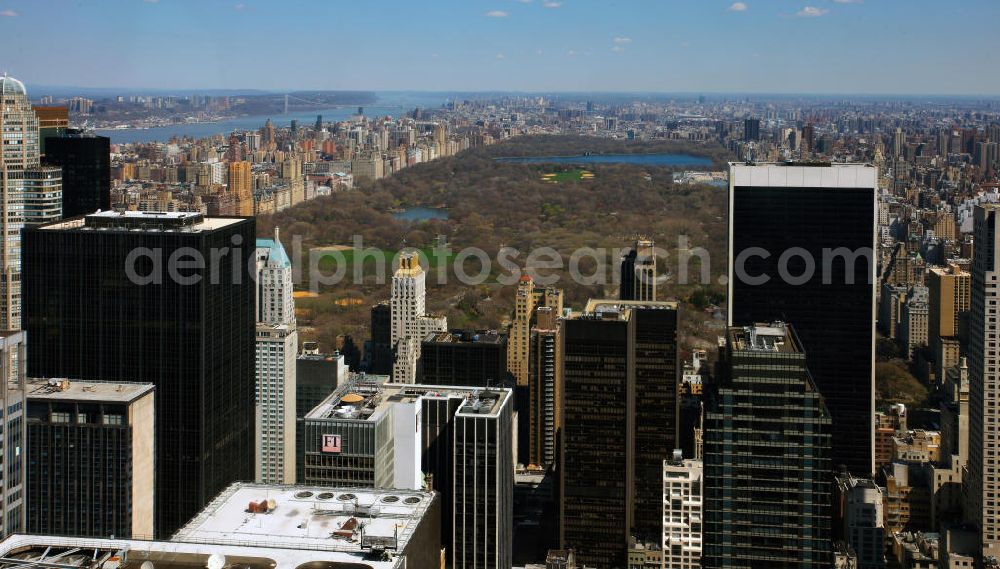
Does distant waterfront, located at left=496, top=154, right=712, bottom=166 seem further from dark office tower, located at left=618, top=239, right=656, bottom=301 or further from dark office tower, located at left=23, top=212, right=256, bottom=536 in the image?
dark office tower, located at left=23, top=212, right=256, bottom=536

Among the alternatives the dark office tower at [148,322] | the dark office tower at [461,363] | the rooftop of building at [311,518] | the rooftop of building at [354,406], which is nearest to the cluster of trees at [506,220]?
the dark office tower at [461,363]

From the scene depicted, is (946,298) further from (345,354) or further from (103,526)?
(103,526)

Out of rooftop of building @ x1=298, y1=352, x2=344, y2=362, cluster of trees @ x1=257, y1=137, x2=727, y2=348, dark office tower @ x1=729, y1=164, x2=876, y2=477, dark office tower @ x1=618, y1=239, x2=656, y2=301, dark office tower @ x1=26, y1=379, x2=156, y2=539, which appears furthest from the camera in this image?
cluster of trees @ x1=257, y1=137, x2=727, y2=348

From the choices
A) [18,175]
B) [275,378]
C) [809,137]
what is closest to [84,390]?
[275,378]

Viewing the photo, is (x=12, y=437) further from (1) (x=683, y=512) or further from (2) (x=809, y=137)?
(2) (x=809, y=137)

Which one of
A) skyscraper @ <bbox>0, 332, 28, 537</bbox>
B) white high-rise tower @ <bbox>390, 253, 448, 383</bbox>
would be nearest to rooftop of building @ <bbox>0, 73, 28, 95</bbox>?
white high-rise tower @ <bbox>390, 253, 448, 383</bbox>

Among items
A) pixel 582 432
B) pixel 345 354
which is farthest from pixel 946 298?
pixel 345 354
